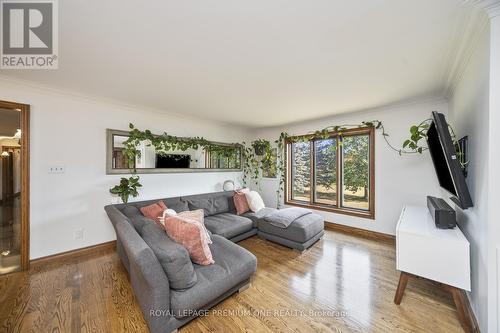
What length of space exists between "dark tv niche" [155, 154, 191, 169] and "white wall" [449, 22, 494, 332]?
3.93 meters

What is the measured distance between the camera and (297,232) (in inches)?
113

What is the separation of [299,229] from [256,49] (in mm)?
2406

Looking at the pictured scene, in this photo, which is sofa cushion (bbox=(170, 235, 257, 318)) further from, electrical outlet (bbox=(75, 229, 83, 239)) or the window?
the window

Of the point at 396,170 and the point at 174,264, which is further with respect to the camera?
the point at 396,170

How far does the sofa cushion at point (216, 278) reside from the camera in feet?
4.80

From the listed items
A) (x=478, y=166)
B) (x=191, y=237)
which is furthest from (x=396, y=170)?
(x=191, y=237)

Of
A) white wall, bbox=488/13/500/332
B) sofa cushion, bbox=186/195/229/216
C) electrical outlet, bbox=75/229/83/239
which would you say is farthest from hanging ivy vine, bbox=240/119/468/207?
electrical outlet, bbox=75/229/83/239

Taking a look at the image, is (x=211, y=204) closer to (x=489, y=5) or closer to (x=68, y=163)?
(x=68, y=163)

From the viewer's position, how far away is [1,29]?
144cm

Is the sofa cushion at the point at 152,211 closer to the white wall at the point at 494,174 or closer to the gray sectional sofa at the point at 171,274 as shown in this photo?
the gray sectional sofa at the point at 171,274

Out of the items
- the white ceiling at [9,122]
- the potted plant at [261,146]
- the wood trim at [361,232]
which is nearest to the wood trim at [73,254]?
the white ceiling at [9,122]

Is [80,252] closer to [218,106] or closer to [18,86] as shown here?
[18,86]

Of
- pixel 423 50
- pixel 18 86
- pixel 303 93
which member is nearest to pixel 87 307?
pixel 18 86

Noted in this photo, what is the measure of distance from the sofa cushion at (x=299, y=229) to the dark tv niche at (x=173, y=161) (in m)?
1.91
